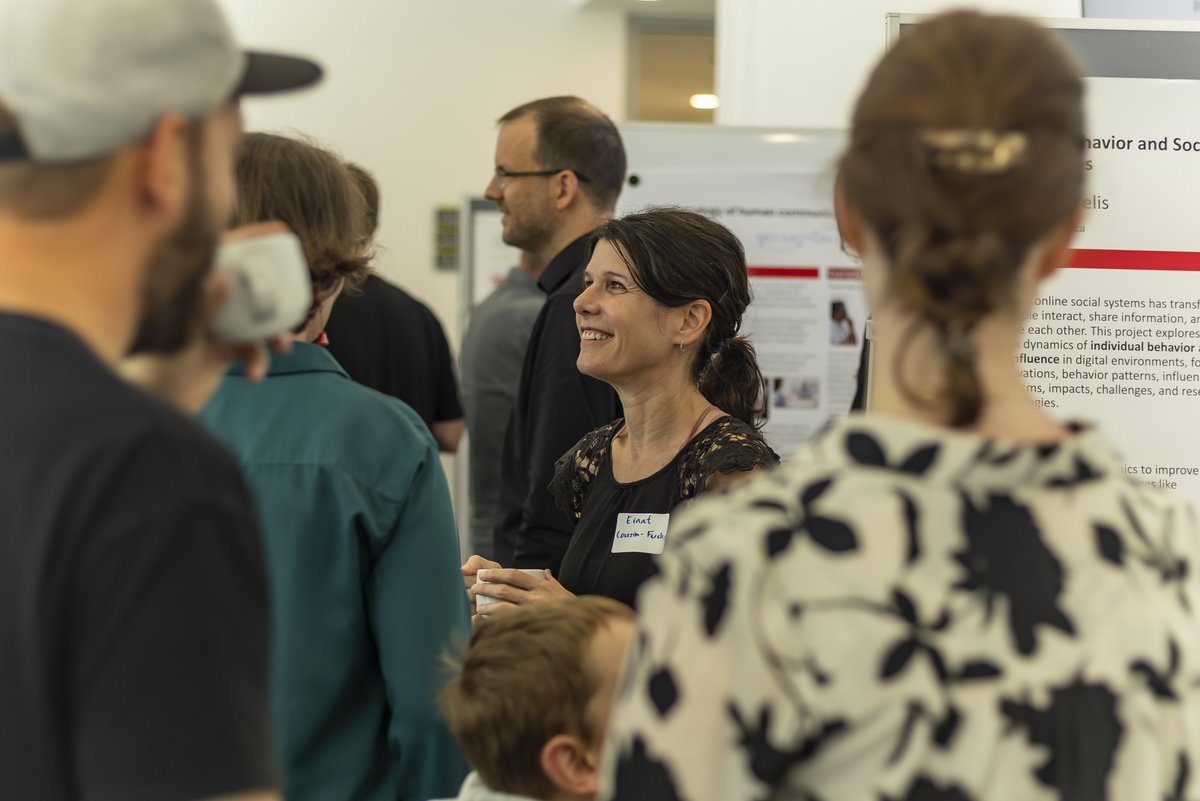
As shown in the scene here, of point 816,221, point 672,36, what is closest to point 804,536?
point 816,221

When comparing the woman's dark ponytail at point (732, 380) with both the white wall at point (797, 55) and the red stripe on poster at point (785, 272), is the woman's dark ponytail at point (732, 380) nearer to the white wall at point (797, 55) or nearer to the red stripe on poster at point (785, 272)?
the red stripe on poster at point (785, 272)

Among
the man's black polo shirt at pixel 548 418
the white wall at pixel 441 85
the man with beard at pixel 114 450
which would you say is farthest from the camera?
the white wall at pixel 441 85

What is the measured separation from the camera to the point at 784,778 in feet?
3.14

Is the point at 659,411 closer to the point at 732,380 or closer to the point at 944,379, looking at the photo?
the point at 732,380

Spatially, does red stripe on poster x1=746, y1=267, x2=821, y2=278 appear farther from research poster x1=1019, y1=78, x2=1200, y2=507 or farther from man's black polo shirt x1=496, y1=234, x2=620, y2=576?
research poster x1=1019, y1=78, x2=1200, y2=507

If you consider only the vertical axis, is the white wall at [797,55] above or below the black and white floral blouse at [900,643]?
above

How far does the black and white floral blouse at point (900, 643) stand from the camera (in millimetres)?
933

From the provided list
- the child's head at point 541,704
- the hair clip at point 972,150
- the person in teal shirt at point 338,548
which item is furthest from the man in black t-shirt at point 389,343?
the hair clip at point 972,150

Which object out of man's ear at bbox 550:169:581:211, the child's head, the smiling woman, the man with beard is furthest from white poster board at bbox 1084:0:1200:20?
the man with beard

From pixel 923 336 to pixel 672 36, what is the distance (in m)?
7.52

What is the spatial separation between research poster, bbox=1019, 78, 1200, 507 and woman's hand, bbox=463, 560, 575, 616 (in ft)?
4.19

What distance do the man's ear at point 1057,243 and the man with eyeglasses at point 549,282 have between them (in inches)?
75.4

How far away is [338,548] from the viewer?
1.70m

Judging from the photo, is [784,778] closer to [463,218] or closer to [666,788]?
[666,788]
